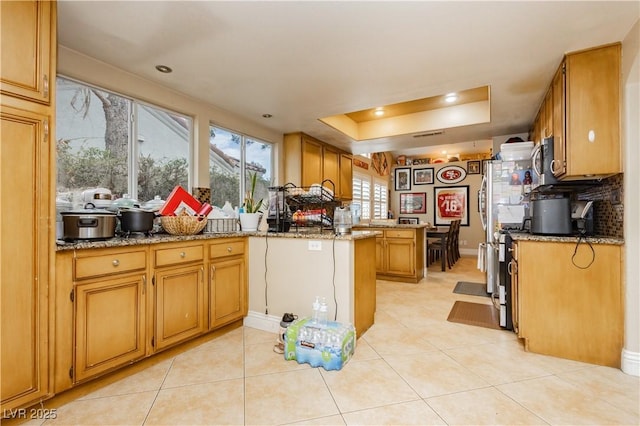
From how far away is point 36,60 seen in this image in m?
1.60

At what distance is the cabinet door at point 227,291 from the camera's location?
2.58 metres

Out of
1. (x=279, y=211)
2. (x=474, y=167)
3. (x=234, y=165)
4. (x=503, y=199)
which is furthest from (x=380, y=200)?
(x=279, y=211)

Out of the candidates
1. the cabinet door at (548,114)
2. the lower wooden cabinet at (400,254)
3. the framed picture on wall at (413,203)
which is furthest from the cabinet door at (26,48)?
the framed picture on wall at (413,203)

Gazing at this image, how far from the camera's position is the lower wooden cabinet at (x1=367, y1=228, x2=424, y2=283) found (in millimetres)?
4684

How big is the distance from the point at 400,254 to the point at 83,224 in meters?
4.03

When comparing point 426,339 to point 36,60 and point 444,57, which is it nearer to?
point 444,57

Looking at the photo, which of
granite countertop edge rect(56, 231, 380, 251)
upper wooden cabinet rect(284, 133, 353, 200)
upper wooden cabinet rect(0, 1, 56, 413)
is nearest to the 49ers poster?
upper wooden cabinet rect(284, 133, 353, 200)

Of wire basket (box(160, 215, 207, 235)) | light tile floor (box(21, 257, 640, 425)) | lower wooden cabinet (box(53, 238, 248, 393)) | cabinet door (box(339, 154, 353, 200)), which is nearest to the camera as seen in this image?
light tile floor (box(21, 257, 640, 425))

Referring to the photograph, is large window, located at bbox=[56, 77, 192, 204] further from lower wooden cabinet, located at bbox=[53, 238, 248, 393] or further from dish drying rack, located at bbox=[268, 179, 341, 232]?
dish drying rack, located at bbox=[268, 179, 341, 232]

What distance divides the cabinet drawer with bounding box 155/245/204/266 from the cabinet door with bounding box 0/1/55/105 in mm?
1096

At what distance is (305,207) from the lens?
2.99 meters

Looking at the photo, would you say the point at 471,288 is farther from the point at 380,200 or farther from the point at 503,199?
the point at 380,200

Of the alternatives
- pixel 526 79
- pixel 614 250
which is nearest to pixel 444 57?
pixel 526 79

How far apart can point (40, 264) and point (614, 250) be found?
355 cm
